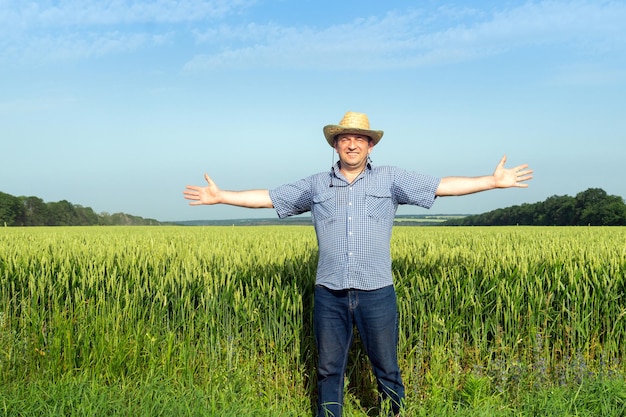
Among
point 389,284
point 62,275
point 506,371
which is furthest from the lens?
point 62,275

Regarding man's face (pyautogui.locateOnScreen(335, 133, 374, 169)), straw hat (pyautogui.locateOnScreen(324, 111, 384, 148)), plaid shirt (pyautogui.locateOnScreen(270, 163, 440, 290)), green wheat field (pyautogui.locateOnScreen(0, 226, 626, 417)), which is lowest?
green wheat field (pyautogui.locateOnScreen(0, 226, 626, 417))

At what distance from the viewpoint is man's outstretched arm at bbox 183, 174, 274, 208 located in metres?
4.28

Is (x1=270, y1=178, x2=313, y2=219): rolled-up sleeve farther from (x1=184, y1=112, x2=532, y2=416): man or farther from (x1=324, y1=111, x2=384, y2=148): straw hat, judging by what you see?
(x1=324, y1=111, x2=384, y2=148): straw hat

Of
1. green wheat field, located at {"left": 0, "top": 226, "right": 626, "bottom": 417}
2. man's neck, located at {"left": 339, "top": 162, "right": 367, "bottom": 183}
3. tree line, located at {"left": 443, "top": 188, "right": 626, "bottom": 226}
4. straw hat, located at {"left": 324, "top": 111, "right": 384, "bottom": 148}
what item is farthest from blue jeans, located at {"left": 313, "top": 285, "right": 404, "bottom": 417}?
tree line, located at {"left": 443, "top": 188, "right": 626, "bottom": 226}

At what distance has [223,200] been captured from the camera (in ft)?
14.2

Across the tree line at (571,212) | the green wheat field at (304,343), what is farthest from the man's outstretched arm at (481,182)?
the tree line at (571,212)

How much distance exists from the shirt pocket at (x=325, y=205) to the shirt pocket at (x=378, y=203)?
24 cm

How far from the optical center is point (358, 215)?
387 cm

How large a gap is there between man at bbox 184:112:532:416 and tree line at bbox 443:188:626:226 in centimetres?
5523

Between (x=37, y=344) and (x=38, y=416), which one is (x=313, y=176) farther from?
(x=37, y=344)

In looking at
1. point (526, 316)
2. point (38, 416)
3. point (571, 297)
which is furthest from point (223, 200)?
point (571, 297)

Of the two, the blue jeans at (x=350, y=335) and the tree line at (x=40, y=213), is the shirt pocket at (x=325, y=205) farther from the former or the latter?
the tree line at (x=40, y=213)

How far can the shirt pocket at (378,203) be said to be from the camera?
12.8 ft

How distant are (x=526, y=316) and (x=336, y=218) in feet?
7.69
